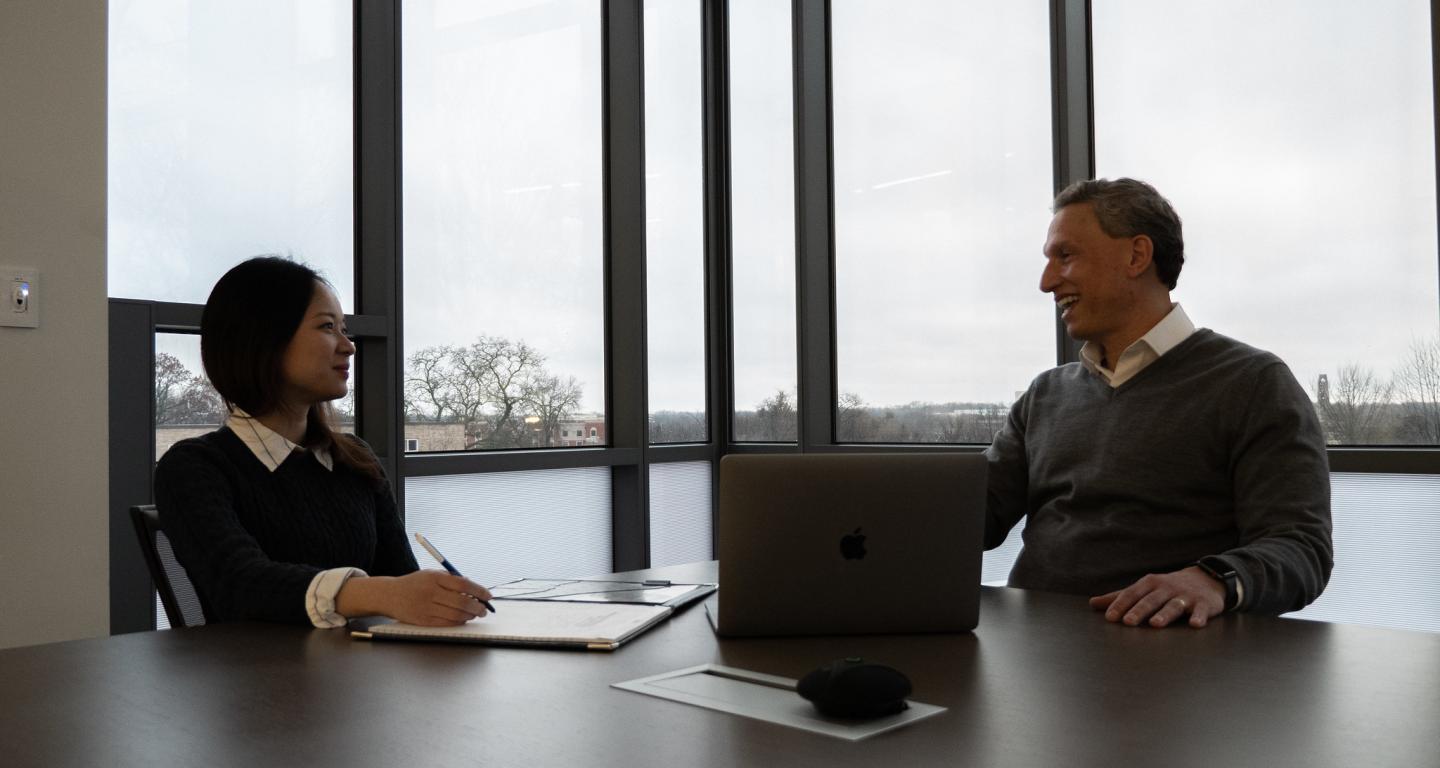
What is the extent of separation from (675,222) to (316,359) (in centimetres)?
246

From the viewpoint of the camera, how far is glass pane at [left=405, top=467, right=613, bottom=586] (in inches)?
133

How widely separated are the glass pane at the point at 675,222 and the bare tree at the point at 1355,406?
2197 mm

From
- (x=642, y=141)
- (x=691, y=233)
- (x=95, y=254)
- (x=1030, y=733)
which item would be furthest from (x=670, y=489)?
(x=1030, y=733)

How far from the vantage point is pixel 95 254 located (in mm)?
2512

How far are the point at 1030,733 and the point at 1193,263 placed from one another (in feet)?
8.35

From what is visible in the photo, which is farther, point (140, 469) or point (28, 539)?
point (140, 469)

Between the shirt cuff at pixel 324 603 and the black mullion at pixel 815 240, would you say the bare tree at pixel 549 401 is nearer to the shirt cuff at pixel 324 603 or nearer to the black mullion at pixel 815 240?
the black mullion at pixel 815 240

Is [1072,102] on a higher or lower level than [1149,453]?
higher

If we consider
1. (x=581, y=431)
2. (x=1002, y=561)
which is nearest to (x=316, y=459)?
(x=581, y=431)

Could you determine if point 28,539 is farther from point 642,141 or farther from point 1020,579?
point 642,141

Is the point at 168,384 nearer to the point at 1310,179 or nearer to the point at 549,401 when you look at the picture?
the point at 549,401

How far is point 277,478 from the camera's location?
1840 millimetres

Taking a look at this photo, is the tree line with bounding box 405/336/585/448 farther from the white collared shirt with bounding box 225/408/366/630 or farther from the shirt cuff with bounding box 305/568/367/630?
the shirt cuff with bounding box 305/568/367/630

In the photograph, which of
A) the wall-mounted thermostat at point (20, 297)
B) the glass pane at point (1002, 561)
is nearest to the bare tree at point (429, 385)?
the wall-mounted thermostat at point (20, 297)
